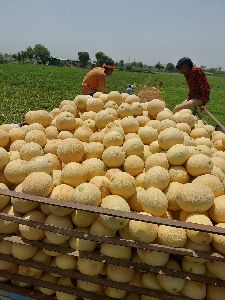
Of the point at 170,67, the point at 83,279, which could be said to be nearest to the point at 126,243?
the point at 83,279

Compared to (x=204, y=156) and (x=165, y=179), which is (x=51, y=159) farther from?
(x=204, y=156)

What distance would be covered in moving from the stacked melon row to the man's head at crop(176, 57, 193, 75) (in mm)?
3733

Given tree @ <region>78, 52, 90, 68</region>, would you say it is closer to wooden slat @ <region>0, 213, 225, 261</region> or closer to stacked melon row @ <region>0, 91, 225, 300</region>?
stacked melon row @ <region>0, 91, 225, 300</region>

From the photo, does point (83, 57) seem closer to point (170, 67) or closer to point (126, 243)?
point (170, 67)

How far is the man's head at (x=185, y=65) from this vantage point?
713 centimetres

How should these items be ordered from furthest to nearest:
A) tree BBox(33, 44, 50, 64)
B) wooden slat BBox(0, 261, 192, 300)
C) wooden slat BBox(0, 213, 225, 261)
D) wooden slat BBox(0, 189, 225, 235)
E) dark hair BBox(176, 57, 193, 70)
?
tree BBox(33, 44, 50, 64) → dark hair BBox(176, 57, 193, 70) → wooden slat BBox(0, 261, 192, 300) → wooden slat BBox(0, 213, 225, 261) → wooden slat BBox(0, 189, 225, 235)

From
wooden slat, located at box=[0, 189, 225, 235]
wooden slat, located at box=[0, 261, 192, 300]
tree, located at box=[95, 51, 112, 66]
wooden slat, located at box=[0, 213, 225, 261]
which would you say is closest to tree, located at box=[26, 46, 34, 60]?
tree, located at box=[95, 51, 112, 66]

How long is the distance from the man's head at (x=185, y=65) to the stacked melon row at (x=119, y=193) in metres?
3.73

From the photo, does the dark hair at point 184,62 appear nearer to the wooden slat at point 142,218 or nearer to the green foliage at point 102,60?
the green foliage at point 102,60

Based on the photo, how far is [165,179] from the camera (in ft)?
9.53

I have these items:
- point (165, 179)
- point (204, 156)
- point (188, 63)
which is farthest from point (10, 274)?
point (188, 63)

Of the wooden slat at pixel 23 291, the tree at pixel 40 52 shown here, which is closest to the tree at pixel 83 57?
the tree at pixel 40 52

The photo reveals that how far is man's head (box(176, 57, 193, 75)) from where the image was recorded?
7.13 metres

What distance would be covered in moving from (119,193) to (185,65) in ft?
16.7
